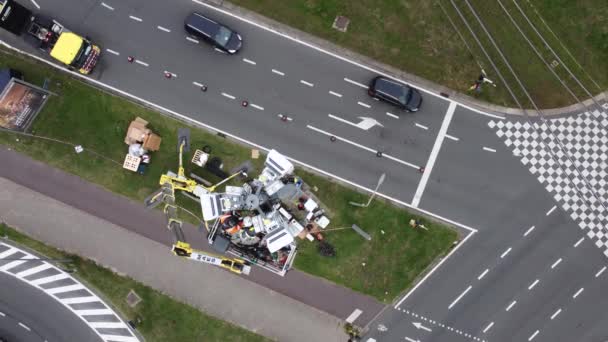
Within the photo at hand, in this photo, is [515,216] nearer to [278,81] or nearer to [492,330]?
[492,330]

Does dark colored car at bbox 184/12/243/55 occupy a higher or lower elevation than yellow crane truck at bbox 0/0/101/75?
higher

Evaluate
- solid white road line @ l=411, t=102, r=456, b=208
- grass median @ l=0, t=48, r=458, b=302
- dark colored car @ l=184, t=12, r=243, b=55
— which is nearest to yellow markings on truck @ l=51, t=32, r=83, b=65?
grass median @ l=0, t=48, r=458, b=302

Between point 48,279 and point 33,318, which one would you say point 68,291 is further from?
point 33,318

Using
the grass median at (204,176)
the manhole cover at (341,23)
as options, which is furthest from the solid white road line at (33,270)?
the manhole cover at (341,23)

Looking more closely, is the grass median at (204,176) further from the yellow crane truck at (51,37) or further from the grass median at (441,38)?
the grass median at (441,38)

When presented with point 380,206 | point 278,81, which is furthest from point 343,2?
point 380,206

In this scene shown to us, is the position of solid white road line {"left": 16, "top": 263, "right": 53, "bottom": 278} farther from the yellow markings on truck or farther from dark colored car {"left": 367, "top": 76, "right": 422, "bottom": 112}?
dark colored car {"left": 367, "top": 76, "right": 422, "bottom": 112}
